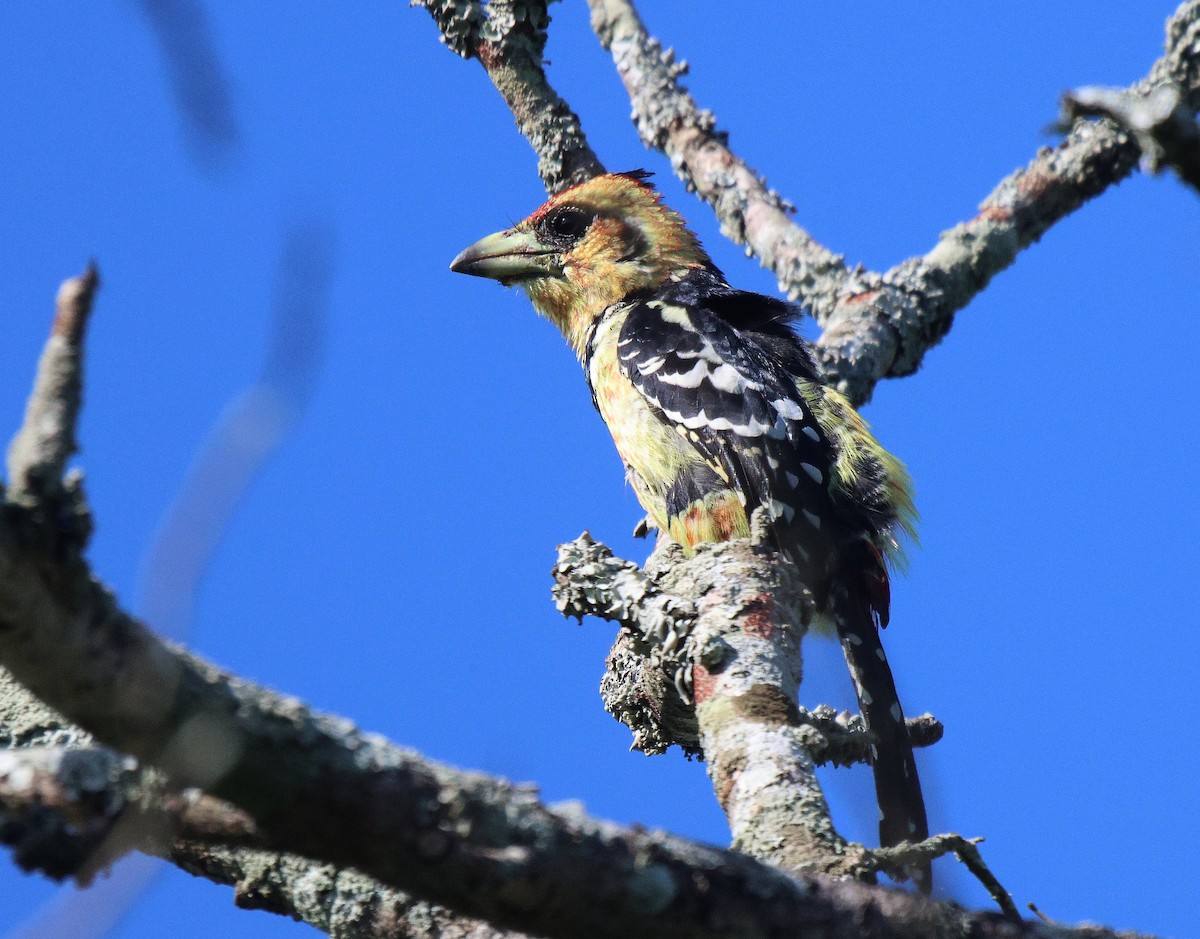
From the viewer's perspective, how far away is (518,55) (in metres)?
5.07

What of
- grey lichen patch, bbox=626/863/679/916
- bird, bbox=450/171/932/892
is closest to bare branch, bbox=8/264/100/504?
grey lichen patch, bbox=626/863/679/916

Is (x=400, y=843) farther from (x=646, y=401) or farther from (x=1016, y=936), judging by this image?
(x=646, y=401)

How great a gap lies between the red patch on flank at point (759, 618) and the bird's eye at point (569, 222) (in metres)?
2.72

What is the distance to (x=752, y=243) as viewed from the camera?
17.8 feet

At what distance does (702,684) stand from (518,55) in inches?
122

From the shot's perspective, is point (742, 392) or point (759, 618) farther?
point (742, 392)

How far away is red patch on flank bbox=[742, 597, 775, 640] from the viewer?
3.05 m

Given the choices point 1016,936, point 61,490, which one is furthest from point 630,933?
point 61,490

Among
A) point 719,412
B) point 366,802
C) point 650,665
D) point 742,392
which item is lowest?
point 366,802

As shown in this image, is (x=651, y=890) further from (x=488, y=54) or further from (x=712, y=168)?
(x=712, y=168)

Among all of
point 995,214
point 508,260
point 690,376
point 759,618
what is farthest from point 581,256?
point 759,618

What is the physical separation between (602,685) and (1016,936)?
210 centimetres

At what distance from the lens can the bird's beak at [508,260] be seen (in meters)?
5.53

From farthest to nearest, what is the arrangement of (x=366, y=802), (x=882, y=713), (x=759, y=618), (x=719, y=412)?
(x=719, y=412)
(x=882, y=713)
(x=759, y=618)
(x=366, y=802)
